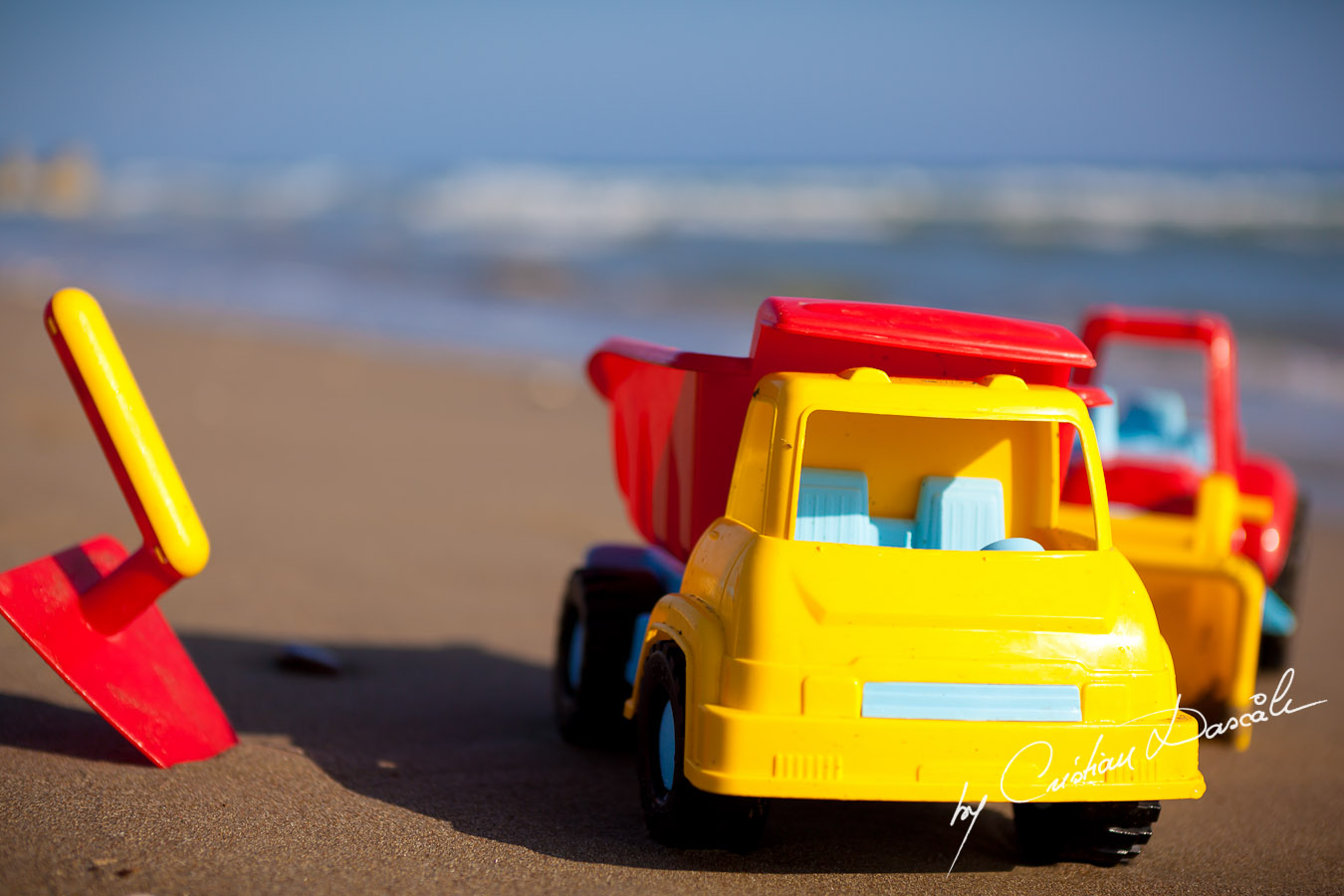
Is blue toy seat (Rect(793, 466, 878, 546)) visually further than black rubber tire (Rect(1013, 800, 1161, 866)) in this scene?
Yes

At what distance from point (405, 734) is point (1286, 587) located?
13.1 ft

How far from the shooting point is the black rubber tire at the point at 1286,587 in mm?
5586

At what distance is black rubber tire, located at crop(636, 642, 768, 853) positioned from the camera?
3049 millimetres

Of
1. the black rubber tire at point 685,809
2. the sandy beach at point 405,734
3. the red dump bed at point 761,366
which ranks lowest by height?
the sandy beach at point 405,734

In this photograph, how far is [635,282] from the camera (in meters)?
18.9

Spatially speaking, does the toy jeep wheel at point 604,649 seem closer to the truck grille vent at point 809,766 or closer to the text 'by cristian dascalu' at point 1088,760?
the truck grille vent at point 809,766

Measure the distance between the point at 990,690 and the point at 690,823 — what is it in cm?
77

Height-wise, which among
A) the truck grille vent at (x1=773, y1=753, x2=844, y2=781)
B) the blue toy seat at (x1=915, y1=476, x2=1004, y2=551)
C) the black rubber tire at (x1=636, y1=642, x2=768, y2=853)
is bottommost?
the black rubber tire at (x1=636, y1=642, x2=768, y2=853)

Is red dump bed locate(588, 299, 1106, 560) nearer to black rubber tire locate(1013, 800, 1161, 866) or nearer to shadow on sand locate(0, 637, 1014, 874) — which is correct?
shadow on sand locate(0, 637, 1014, 874)

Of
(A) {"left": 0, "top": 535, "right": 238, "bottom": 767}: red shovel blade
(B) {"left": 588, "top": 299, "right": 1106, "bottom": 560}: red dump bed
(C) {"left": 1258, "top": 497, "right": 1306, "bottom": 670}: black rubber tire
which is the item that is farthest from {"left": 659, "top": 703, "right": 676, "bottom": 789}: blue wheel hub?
(C) {"left": 1258, "top": 497, "right": 1306, "bottom": 670}: black rubber tire

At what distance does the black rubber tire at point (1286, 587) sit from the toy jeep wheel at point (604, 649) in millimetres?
2922

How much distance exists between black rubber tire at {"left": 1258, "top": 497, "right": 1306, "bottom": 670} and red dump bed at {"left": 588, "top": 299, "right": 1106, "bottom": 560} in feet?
8.17

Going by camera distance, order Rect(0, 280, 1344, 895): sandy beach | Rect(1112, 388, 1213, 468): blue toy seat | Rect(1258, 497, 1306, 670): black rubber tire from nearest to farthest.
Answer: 1. Rect(0, 280, 1344, 895): sandy beach
2. Rect(1258, 497, 1306, 670): black rubber tire
3. Rect(1112, 388, 1213, 468): blue toy seat

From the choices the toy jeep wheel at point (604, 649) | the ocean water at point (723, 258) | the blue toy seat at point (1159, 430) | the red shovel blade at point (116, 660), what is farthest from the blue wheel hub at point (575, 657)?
the ocean water at point (723, 258)
